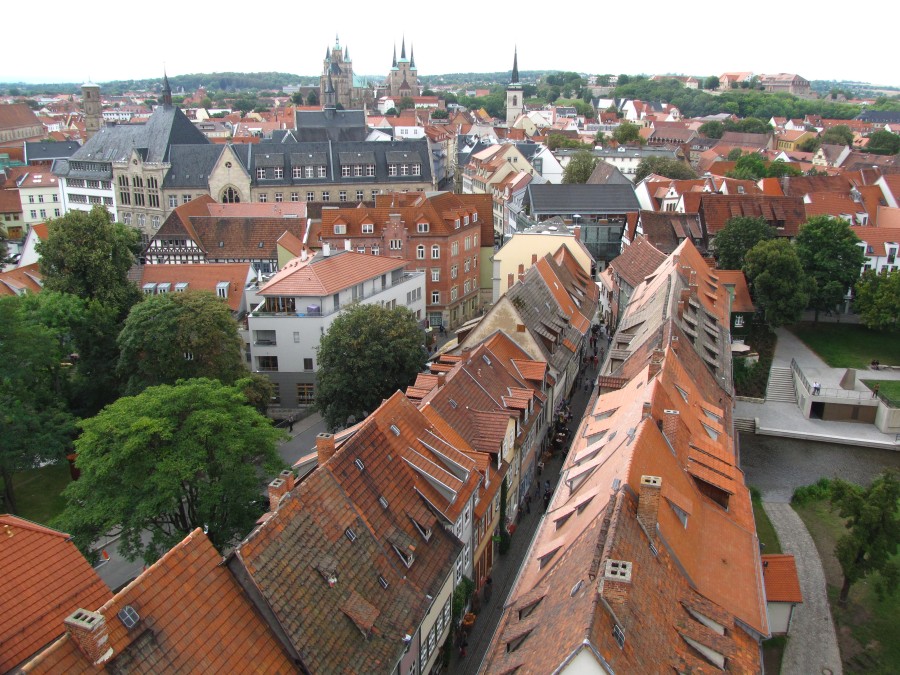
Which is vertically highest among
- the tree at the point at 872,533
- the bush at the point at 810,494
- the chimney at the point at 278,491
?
the chimney at the point at 278,491

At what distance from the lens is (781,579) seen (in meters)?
28.7

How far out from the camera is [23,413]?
37.6 m

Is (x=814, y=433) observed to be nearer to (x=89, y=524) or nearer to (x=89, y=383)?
(x=89, y=524)

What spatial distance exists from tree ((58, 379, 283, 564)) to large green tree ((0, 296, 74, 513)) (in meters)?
8.14

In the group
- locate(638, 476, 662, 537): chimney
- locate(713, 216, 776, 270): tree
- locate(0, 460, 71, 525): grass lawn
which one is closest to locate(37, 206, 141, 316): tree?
locate(0, 460, 71, 525): grass lawn

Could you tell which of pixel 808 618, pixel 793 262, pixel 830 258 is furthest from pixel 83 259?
pixel 830 258

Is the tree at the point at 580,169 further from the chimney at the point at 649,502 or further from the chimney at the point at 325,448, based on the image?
the chimney at the point at 649,502

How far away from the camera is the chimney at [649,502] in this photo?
21328mm

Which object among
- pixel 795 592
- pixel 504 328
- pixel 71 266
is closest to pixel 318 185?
pixel 71 266

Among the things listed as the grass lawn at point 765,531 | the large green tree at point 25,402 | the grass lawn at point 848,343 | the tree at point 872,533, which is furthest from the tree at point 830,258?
the large green tree at point 25,402

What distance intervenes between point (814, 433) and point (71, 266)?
52791 mm

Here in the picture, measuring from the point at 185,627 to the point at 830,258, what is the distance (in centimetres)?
5878

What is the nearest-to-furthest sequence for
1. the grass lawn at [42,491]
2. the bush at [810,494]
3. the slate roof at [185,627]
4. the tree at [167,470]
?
the slate roof at [185,627] → the tree at [167,470] → the grass lawn at [42,491] → the bush at [810,494]

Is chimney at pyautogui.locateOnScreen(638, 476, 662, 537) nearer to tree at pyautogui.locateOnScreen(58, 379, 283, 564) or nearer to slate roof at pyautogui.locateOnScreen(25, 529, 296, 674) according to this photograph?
slate roof at pyautogui.locateOnScreen(25, 529, 296, 674)
